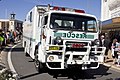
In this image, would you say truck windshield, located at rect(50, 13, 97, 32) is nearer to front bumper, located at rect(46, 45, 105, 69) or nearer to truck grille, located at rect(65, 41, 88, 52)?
truck grille, located at rect(65, 41, 88, 52)

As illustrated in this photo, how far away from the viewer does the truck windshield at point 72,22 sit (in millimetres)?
10361

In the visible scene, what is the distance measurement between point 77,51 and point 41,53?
1427mm

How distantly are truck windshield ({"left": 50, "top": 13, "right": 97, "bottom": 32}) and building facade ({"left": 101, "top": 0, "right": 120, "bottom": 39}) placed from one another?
9780mm

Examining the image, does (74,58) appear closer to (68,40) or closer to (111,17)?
(68,40)

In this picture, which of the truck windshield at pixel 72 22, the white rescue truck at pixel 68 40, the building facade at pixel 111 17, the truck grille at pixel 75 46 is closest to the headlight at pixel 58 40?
the white rescue truck at pixel 68 40

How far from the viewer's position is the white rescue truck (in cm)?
1007

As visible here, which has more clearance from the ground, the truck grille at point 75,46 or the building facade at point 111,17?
the building facade at point 111,17

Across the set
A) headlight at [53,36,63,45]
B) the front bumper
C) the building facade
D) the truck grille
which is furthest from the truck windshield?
the building facade

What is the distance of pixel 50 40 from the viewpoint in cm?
1019

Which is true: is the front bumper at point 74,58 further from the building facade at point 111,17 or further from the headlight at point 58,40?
the building facade at point 111,17

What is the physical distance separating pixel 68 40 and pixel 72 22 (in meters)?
0.86

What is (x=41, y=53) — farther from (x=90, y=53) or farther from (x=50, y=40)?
(x=90, y=53)

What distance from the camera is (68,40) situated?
10.3m

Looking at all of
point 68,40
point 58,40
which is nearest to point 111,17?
point 68,40
